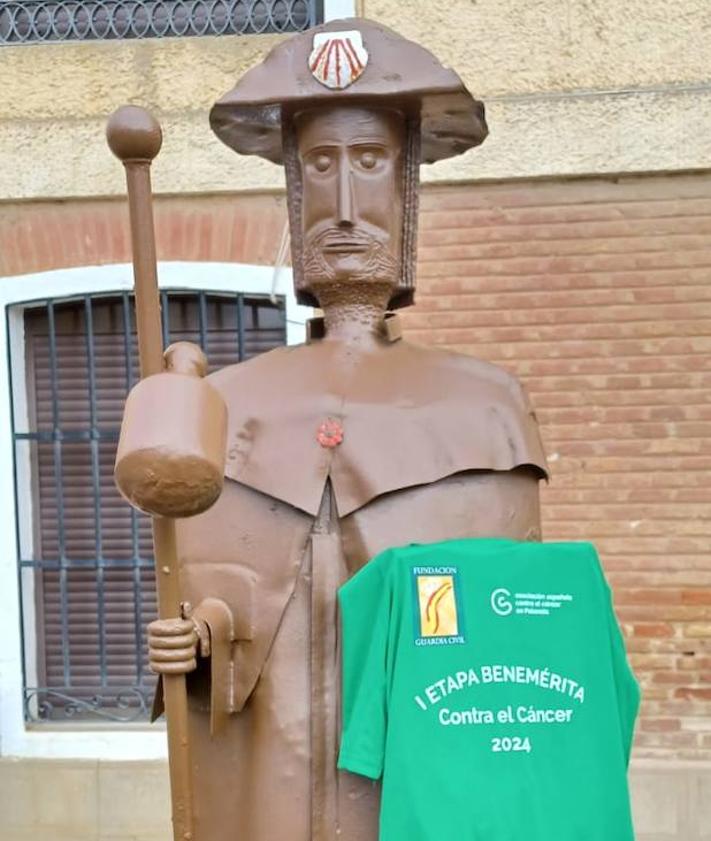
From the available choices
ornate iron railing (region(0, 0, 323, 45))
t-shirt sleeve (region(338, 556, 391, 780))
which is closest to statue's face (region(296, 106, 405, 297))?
t-shirt sleeve (region(338, 556, 391, 780))

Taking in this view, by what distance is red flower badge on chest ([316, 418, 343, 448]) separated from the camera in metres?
2.20

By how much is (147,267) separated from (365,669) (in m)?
0.92

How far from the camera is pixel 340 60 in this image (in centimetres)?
223

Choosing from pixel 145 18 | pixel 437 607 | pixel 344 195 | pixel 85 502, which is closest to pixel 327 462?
pixel 437 607

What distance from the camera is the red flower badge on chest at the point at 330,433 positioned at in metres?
2.20

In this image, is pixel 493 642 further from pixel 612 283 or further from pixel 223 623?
pixel 612 283

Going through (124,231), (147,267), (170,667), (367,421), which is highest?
(124,231)

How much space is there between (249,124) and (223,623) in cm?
122

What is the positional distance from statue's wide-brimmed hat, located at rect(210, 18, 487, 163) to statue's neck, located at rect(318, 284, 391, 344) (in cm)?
43

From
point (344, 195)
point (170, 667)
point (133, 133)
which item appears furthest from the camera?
point (344, 195)

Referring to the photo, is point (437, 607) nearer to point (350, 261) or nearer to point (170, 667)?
point (170, 667)

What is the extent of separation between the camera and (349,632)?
2.06m

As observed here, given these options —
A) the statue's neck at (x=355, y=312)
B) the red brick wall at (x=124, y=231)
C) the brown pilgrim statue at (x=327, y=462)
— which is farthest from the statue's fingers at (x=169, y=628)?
the red brick wall at (x=124, y=231)

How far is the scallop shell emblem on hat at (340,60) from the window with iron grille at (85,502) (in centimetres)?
245
